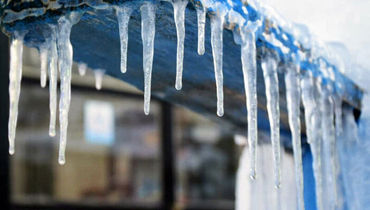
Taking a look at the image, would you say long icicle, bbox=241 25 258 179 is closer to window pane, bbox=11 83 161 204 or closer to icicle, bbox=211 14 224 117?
icicle, bbox=211 14 224 117

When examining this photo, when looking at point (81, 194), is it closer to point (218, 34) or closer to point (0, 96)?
point (0, 96)

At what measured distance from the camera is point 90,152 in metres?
6.78

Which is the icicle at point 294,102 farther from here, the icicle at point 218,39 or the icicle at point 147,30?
the icicle at point 147,30

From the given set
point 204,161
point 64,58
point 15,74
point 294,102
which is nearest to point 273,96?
point 294,102

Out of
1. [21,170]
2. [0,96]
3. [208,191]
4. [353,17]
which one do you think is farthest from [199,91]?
[208,191]

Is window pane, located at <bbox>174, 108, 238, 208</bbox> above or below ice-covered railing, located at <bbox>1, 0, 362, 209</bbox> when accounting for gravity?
below

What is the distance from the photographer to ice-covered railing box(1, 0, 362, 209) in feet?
4.95

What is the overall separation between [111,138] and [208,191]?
138cm

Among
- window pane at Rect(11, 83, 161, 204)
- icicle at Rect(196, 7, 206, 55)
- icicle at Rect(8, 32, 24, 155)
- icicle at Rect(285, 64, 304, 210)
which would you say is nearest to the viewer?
icicle at Rect(196, 7, 206, 55)

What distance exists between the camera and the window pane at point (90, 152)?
6.35 m

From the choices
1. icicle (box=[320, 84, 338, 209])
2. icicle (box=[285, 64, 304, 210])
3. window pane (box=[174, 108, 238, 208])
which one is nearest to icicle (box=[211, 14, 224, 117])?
icicle (box=[285, 64, 304, 210])

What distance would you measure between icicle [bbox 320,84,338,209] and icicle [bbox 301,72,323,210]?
30mm

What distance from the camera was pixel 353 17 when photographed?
2.21m

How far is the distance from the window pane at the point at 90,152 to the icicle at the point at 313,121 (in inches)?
182
